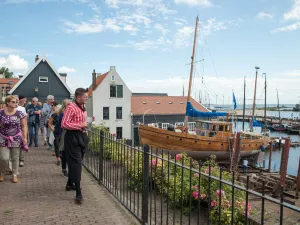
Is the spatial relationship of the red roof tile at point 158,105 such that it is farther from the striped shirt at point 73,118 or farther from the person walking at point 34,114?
the striped shirt at point 73,118

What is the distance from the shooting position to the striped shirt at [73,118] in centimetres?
459

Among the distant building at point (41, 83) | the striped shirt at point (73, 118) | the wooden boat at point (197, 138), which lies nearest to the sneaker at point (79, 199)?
the striped shirt at point (73, 118)

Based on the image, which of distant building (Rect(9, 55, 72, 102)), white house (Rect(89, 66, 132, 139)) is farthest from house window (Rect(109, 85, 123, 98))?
distant building (Rect(9, 55, 72, 102))

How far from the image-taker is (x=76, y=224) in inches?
159

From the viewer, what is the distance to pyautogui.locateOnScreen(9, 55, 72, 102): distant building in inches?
1070

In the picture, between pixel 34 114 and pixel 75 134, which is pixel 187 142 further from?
pixel 75 134

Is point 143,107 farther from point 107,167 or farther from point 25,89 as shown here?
point 107,167

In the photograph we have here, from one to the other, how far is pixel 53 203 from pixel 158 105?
3475 cm

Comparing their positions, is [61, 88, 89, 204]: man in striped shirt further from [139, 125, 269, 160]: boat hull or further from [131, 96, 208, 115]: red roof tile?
[131, 96, 208, 115]: red roof tile

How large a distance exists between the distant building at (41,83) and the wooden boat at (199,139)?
9.23 metres

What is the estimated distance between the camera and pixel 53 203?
190 inches

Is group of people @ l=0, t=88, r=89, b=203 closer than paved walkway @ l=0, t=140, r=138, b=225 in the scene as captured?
No

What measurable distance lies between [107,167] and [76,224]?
6.87 feet

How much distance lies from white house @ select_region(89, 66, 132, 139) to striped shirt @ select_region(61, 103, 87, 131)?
30.0m
